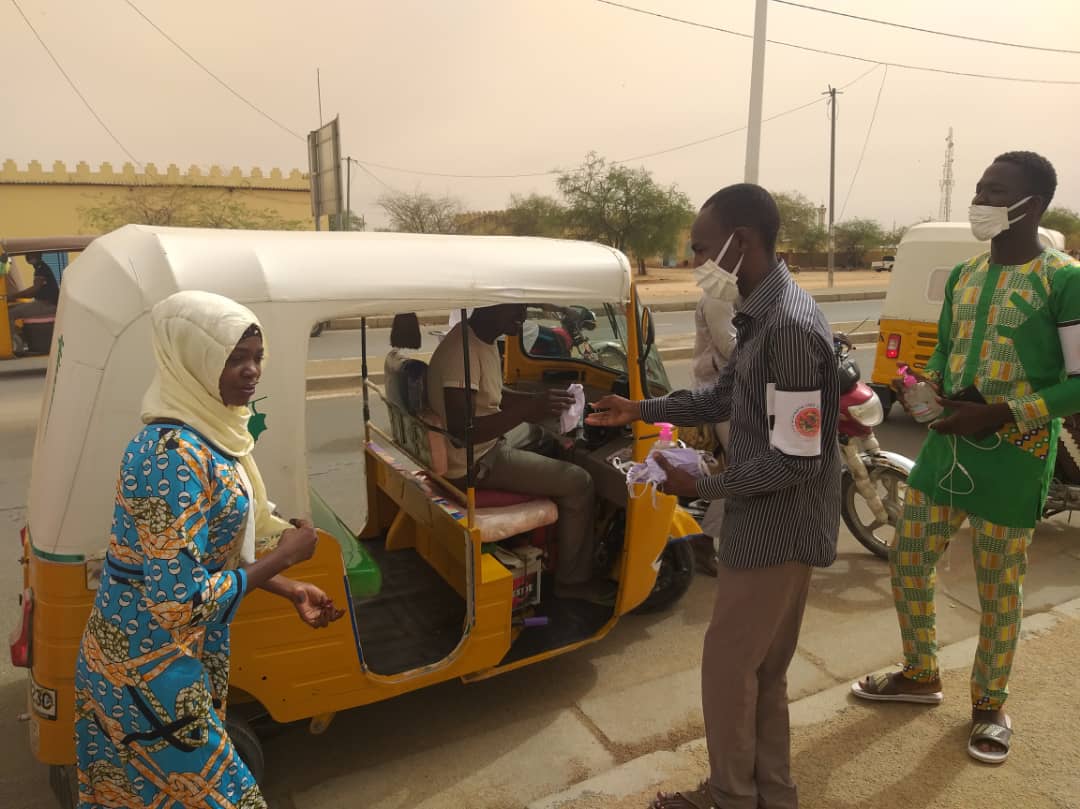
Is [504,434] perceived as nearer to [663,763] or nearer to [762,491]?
[663,763]

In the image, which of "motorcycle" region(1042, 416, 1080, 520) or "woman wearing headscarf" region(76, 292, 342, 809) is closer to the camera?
"woman wearing headscarf" region(76, 292, 342, 809)

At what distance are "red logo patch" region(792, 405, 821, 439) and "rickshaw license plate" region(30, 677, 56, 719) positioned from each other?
232cm

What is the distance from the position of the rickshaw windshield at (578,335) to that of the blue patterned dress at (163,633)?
2.65 m

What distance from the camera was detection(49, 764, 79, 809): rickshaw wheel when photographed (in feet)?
8.20

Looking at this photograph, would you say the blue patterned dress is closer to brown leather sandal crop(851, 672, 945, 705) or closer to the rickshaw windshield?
brown leather sandal crop(851, 672, 945, 705)

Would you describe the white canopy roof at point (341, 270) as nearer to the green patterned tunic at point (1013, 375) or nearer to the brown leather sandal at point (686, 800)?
the green patterned tunic at point (1013, 375)

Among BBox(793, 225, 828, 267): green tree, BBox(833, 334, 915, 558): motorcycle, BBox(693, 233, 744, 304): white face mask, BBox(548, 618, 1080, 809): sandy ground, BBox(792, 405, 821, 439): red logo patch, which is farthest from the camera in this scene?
BBox(793, 225, 828, 267): green tree

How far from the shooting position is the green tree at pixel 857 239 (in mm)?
56312

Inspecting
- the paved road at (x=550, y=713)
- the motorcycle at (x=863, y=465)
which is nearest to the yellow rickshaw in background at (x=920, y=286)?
the motorcycle at (x=863, y=465)

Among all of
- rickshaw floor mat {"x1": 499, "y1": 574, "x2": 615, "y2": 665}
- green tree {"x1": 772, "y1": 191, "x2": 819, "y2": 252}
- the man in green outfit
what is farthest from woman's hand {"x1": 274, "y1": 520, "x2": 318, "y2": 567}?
green tree {"x1": 772, "y1": 191, "x2": 819, "y2": 252}

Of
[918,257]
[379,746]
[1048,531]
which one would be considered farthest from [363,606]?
[918,257]

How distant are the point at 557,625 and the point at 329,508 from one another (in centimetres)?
121

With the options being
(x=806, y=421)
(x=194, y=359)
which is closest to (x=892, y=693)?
(x=806, y=421)

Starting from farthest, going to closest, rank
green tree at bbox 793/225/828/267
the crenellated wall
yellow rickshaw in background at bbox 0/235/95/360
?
green tree at bbox 793/225/828/267, the crenellated wall, yellow rickshaw in background at bbox 0/235/95/360
